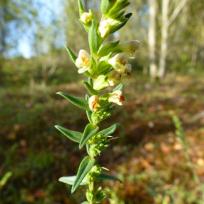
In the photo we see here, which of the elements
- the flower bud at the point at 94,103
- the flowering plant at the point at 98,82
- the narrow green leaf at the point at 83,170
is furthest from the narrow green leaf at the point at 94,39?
the narrow green leaf at the point at 83,170

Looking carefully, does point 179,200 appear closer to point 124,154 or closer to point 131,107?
point 124,154

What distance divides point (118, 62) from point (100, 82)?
0.25 feet

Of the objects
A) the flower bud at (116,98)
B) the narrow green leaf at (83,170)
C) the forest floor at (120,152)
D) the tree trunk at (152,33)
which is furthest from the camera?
the tree trunk at (152,33)

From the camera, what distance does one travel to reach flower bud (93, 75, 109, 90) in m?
0.96

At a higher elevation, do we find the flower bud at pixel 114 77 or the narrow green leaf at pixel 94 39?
the narrow green leaf at pixel 94 39

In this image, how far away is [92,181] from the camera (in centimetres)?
100

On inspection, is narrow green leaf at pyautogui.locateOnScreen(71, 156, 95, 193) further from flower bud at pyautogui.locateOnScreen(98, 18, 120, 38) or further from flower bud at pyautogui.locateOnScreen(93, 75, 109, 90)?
flower bud at pyautogui.locateOnScreen(98, 18, 120, 38)

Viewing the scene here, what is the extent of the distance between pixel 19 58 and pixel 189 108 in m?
11.7

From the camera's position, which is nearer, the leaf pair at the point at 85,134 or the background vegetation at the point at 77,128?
the leaf pair at the point at 85,134

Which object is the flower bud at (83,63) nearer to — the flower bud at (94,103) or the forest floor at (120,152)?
the flower bud at (94,103)

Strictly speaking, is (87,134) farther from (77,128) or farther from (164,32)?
(164,32)

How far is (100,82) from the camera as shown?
0.96 metres

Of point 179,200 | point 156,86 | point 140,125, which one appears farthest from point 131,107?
point 179,200

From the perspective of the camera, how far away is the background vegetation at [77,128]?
454 cm
